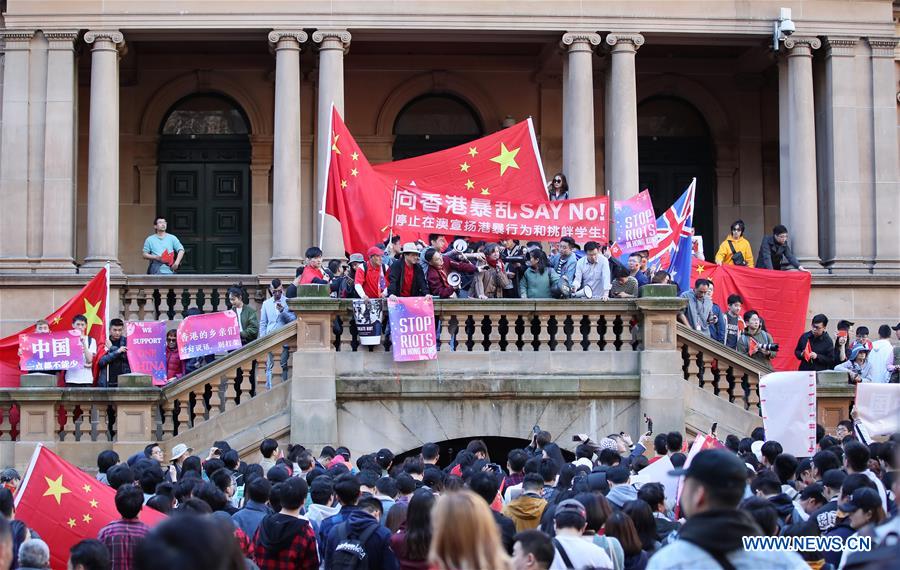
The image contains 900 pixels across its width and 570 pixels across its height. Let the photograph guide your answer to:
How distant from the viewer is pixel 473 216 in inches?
796

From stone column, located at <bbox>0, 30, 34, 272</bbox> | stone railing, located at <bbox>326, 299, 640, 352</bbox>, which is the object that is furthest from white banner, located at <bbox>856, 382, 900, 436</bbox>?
stone column, located at <bbox>0, 30, 34, 272</bbox>

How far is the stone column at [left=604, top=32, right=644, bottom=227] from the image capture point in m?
26.1

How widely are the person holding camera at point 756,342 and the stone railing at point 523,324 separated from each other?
1990 millimetres

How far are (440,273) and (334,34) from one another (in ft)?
26.8

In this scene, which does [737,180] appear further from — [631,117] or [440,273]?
[440,273]

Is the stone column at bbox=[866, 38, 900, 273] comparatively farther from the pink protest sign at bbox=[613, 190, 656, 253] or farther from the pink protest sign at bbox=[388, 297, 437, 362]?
the pink protest sign at bbox=[388, 297, 437, 362]

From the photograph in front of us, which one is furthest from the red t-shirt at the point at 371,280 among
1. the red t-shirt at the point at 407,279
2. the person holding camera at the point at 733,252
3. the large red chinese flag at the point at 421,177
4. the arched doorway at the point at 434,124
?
the arched doorway at the point at 434,124

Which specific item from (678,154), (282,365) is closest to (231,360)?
(282,365)

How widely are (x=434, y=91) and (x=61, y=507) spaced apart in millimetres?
→ 20462

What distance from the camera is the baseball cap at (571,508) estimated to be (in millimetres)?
8555

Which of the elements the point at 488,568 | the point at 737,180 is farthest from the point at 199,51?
the point at 488,568

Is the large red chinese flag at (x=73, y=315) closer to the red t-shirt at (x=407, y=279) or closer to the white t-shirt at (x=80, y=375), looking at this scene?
the white t-shirt at (x=80, y=375)

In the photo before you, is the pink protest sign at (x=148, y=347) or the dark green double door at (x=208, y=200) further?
the dark green double door at (x=208, y=200)

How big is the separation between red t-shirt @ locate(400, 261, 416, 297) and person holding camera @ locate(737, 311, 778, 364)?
15.8 feet
